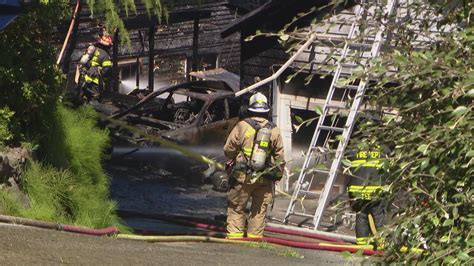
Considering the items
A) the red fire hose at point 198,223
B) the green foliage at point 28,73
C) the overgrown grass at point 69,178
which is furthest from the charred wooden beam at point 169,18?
the green foliage at point 28,73

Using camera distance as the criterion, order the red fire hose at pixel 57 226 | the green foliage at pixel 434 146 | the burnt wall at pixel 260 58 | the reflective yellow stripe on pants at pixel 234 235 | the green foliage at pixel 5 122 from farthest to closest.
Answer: the burnt wall at pixel 260 58, the reflective yellow stripe on pants at pixel 234 235, the green foliage at pixel 5 122, the red fire hose at pixel 57 226, the green foliage at pixel 434 146

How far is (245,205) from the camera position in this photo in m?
11.8

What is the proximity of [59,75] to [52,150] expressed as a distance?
0.80 m

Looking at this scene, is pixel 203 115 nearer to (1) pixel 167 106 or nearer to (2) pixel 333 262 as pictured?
(1) pixel 167 106

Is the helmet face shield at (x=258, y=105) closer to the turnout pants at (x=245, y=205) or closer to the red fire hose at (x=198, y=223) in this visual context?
the turnout pants at (x=245, y=205)

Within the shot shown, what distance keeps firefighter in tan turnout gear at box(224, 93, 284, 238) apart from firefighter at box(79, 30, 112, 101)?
766cm

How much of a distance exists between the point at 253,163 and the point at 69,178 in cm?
207

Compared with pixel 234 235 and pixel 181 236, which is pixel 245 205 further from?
pixel 181 236

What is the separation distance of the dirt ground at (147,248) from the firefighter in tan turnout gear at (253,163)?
0.70 meters

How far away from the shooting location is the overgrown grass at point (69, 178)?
971 centimetres

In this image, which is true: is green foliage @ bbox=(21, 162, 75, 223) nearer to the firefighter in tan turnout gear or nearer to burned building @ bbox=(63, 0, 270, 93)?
the firefighter in tan turnout gear

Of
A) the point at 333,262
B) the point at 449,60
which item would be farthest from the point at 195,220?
the point at 449,60

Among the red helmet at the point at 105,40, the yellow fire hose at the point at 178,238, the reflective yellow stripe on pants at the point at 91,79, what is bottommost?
the reflective yellow stripe on pants at the point at 91,79

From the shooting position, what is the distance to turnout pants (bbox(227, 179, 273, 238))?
38.4 feet
